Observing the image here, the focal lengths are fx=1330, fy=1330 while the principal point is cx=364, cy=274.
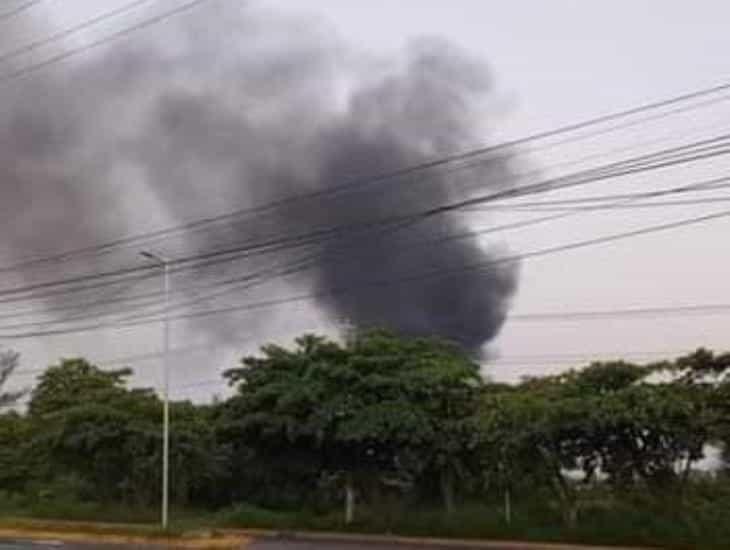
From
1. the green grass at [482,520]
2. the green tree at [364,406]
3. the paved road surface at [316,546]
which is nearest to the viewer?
the paved road surface at [316,546]

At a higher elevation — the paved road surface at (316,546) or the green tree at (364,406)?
the green tree at (364,406)

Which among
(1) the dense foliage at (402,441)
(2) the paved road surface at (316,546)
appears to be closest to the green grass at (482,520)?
(1) the dense foliage at (402,441)

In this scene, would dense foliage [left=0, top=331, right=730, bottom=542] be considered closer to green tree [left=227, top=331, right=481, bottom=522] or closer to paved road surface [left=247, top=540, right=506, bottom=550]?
green tree [left=227, top=331, right=481, bottom=522]

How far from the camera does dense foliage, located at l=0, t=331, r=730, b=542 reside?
39.8 meters

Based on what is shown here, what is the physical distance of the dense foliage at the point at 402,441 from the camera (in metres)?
39.8

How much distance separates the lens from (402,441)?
156ft

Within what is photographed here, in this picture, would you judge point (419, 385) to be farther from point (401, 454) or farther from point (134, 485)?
point (134, 485)

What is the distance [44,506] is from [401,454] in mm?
18304

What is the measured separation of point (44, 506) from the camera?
2280 inches

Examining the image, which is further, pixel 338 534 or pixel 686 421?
pixel 338 534

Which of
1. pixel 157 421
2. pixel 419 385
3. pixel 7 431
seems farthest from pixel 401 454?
pixel 7 431

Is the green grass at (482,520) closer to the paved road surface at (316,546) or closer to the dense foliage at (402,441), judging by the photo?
the dense foliage at (402,441)

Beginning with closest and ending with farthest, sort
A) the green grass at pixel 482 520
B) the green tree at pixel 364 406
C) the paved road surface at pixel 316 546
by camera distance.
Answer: the paved road surface at pixel 316 546 < the green grass at pixel 482 520 < the green tree at pixel 364 406


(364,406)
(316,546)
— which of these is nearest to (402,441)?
(364,406)
